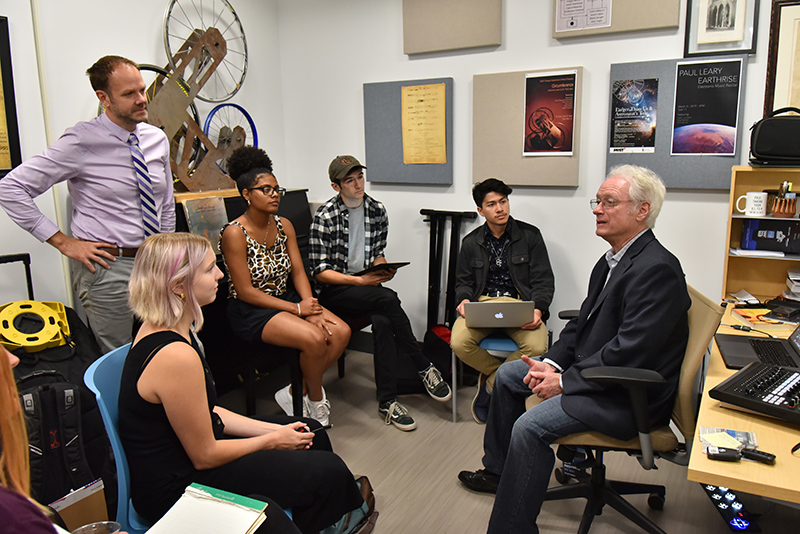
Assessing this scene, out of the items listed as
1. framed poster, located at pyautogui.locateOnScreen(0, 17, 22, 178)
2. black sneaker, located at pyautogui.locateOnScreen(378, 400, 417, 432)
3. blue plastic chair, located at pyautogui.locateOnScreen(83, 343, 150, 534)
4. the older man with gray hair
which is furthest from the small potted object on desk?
framed poster, located at pyautogui.locateOnScreen(0, 17, 22, 178)

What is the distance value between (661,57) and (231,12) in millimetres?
2520

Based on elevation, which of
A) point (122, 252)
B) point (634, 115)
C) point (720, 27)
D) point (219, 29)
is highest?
point (219, 29)

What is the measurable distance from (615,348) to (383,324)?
1.43 meters

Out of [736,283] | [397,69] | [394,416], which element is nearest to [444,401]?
[394,416]

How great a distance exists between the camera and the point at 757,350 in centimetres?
193

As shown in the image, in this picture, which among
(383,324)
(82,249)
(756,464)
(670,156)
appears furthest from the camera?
(383,324)

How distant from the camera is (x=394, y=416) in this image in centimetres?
294

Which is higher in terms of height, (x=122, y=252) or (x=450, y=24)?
(x=450, y=24)

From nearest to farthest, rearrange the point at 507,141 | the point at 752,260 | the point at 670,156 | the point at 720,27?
the point at 720,27, the point at 752,260, the point at 670,156, the point at 507,141

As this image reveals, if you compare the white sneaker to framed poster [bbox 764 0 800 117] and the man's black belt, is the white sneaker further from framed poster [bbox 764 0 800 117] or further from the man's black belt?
framed poster [bbox 764 0 800 117]

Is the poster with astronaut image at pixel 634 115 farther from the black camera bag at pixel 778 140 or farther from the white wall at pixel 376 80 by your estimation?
the black camera bag at pixel 778 140

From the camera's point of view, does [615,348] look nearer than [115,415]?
No

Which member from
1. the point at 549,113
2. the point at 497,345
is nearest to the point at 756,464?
the point at 497,345

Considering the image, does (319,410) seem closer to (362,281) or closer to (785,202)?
(362,281)
